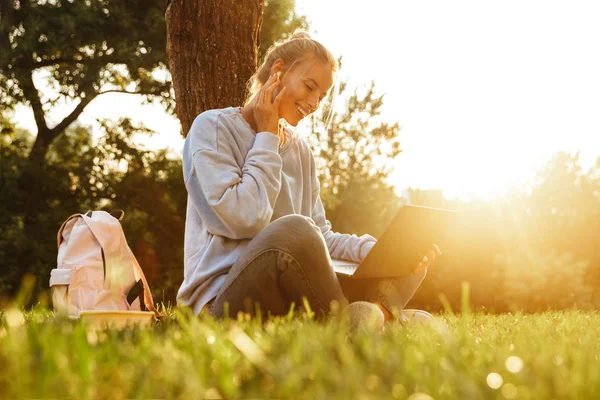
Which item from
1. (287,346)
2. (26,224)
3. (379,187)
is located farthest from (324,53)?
(379,187)

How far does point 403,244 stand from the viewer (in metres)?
3.13

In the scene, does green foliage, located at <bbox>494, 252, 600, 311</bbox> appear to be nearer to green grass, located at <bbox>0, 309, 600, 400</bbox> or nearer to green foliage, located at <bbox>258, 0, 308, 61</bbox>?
green foliage, located at <bbox>258, 0, 308, 61</bbox>

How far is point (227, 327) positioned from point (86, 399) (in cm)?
98

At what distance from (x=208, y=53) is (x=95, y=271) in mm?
2337

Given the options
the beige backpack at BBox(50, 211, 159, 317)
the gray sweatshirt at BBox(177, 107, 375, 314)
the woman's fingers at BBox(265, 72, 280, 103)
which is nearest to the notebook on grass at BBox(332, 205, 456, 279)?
the gray sweatshirt at BBox(177, 107, 375, 314)

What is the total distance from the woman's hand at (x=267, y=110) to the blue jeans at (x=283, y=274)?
2.71ft

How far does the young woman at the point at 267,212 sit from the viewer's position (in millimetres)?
2684

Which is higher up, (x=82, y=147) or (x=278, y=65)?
(x=278, y=65)

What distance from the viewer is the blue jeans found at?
8.68ft

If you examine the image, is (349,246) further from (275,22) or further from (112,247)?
(275,22)

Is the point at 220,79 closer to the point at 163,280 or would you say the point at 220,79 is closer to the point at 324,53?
the point at 324,53

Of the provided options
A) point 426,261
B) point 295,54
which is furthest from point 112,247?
point 426,261

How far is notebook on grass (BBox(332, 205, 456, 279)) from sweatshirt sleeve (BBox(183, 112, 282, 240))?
0.56 m

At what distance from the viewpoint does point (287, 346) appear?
5.10 ft
